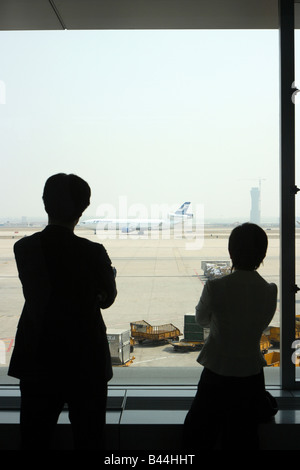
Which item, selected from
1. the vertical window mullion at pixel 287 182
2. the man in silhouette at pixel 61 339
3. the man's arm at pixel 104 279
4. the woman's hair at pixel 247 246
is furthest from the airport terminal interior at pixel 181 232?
the man's arm at pixel 104 279

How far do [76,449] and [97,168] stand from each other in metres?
1.94

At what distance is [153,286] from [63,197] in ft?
12.5

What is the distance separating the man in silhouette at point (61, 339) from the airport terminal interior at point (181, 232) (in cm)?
81

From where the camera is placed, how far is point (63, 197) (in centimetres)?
175

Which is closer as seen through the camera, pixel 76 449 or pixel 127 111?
pixel 76 449

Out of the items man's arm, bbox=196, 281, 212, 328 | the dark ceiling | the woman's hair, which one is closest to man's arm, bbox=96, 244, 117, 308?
man's arm, bbox=196, 281, 212, 328

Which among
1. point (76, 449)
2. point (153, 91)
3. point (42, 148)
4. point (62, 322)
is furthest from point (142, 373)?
point (153, 91)

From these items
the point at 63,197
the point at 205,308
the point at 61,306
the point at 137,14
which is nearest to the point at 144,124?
the point at 137,14

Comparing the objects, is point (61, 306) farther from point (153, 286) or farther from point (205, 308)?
point (153, 286)

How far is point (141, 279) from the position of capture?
5.57m

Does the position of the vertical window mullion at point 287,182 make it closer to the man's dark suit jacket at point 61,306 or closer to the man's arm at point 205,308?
the man's arm at point 205,308

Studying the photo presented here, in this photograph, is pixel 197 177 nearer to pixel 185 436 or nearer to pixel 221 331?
pixel 221 331

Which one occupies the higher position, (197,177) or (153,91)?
(153,91)
